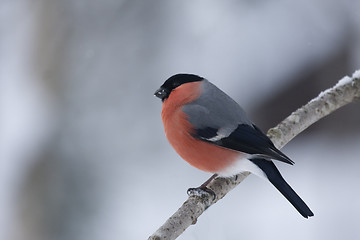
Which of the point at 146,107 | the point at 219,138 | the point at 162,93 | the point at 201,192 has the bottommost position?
the point at 201,192

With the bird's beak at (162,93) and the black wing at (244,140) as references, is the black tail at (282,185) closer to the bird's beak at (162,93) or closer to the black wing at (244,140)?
the black wing at (244,140)

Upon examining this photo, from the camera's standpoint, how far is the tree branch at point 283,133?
1.61 m

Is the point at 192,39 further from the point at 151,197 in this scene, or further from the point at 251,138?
the point at 251,138

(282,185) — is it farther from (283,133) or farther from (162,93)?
(162,93)

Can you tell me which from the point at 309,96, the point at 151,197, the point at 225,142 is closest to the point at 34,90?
the point at 151,197

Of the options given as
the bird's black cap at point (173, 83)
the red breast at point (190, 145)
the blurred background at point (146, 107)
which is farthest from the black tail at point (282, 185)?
the blurred background at point (146, 107)

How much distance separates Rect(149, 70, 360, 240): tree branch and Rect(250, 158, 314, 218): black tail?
17cm

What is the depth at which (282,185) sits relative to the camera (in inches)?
71.2

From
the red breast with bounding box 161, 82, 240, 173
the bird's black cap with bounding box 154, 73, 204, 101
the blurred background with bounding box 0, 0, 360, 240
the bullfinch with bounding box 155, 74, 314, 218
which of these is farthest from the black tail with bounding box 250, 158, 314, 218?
the blurred background with bounding box 0, 0, 360, 240

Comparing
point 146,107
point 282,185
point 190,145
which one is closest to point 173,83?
point 190,145

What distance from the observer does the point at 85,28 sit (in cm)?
385

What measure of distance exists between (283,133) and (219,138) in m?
0.37

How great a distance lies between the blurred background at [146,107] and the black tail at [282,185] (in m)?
1.07

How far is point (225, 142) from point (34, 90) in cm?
224
